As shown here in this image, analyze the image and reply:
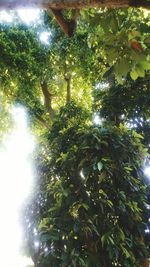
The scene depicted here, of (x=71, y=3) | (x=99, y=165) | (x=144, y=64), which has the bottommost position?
(x=144, y=64)

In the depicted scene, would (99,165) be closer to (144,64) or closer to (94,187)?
(94,187)

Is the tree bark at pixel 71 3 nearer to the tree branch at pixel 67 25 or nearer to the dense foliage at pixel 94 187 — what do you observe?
the tree branch at pixel 67 25

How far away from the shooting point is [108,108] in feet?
26.5

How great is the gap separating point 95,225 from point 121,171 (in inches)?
A: 39.2

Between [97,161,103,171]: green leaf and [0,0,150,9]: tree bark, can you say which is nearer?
[0,0,150,9]: tree bark

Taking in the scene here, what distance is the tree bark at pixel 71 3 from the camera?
1742 mm

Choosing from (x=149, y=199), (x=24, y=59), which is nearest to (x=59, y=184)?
(x=149, y=199)

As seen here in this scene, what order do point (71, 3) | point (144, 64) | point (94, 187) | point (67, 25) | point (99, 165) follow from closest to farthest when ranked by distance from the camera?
1. point (144, 64)
2. point (71, 3)
3. point (67, 25)
4. point (99, 165)
5. point (94, 187)

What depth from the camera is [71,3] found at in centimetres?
194

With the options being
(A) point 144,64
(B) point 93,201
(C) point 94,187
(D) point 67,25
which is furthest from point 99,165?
(A) point 144,64

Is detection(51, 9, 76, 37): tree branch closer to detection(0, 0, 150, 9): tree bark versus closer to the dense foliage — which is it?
the dense foliage

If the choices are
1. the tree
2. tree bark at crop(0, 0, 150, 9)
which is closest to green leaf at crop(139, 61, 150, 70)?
tree bark at crop(0, 0, 150, 9)

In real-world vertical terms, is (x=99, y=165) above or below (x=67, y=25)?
above

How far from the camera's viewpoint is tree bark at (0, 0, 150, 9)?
1742mm
